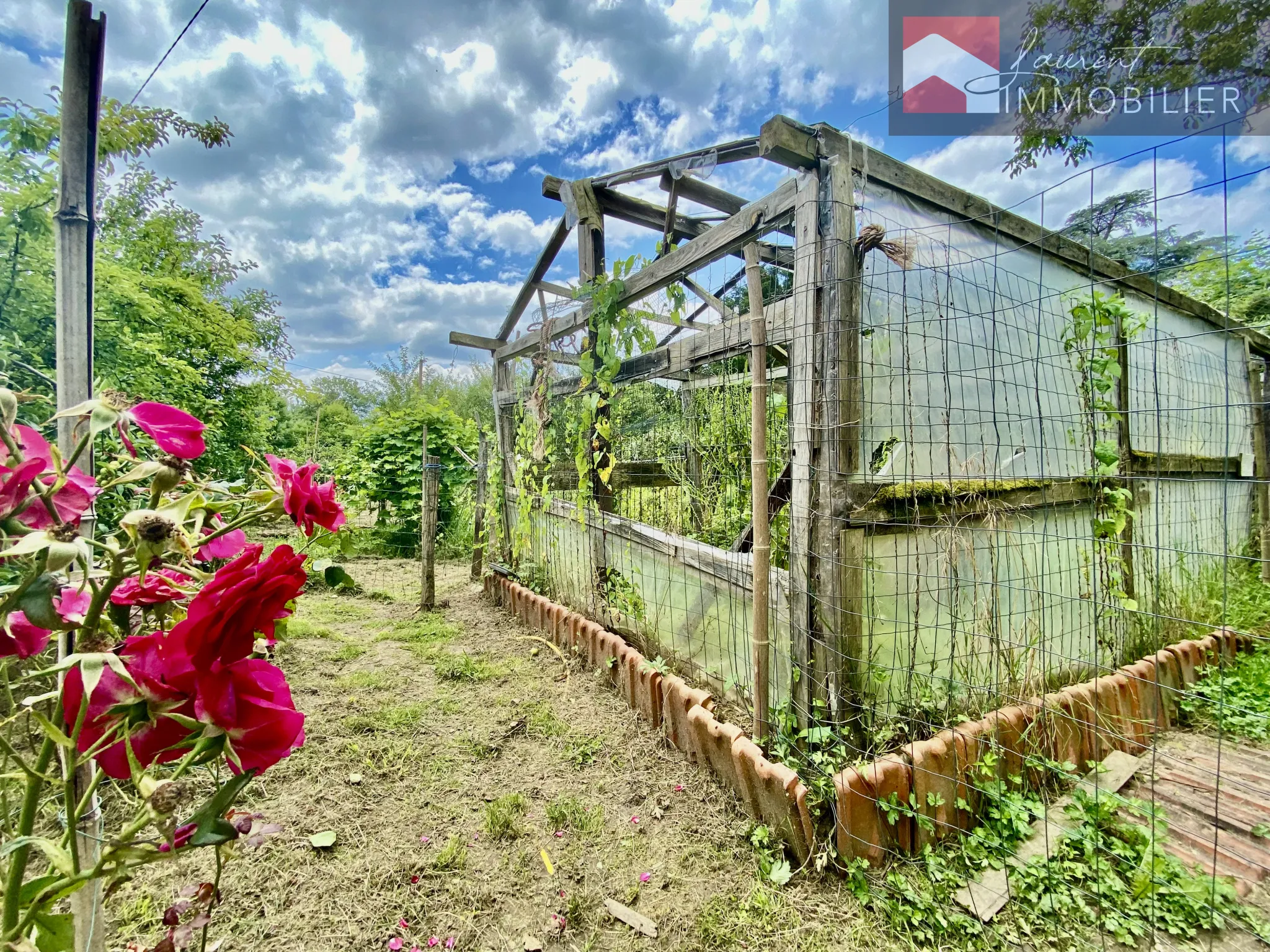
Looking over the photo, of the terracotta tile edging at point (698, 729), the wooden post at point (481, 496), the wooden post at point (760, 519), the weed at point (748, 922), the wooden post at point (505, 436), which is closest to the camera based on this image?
the weed at point (748, 922)

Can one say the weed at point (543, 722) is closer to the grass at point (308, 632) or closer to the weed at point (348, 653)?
the weed at point (348, 653)

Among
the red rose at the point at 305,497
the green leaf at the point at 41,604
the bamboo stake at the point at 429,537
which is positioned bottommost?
the bamboo stake at the point at 429,537

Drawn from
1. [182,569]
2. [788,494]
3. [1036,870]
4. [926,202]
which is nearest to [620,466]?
[788,494]

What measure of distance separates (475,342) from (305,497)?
14.8ft

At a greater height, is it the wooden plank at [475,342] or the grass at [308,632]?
the wooden plank at [475,342]

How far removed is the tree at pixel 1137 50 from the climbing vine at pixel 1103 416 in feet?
12.7

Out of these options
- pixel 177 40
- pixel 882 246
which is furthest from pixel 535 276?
pixel 882 246

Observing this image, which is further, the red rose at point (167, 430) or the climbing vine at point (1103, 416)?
the climbing vine at point (1103, 416)

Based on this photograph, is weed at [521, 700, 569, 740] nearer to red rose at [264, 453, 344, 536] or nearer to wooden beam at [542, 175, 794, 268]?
red rose at [264, 453, 344, 536]

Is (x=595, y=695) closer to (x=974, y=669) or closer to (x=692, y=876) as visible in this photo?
(x=692, y=876)

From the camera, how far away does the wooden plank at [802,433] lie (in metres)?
1.82

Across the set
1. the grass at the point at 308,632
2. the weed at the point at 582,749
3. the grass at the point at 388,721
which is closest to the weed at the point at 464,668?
the grass at the point at 388,721

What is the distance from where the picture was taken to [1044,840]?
1.79m

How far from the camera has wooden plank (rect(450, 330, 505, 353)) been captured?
184 inches
